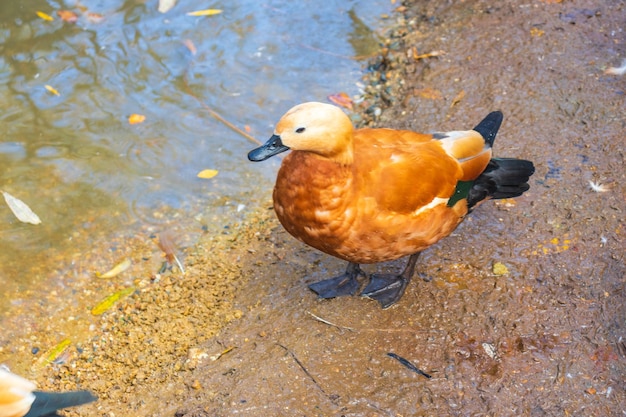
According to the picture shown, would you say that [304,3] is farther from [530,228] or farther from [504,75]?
[530,228]

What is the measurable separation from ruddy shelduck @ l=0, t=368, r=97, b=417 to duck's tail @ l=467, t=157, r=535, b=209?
2316 millimetres

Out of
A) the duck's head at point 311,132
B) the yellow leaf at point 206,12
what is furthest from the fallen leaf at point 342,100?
the duck's head at point 311,132

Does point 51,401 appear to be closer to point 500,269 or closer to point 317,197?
point 317,197

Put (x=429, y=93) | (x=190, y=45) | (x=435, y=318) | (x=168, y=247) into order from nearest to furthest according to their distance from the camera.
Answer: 1. (x=435, y=318)
2. (x=168, y=247)
3. (x=429, y=93)
4. (x=190, y=45)

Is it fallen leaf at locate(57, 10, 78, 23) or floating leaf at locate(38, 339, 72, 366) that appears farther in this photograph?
fallen leaf at locate(57, 10, 78, 23)

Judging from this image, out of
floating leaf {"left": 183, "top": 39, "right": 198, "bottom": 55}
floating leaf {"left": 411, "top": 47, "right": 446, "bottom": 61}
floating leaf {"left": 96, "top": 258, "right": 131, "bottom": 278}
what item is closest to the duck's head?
floating leaf {"left": 96, "top": 258, "right": 131, "bottom": 278}

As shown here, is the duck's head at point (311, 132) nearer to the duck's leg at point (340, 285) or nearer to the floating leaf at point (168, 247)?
the duck's leg at point (340, 285)

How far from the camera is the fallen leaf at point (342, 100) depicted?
582cm

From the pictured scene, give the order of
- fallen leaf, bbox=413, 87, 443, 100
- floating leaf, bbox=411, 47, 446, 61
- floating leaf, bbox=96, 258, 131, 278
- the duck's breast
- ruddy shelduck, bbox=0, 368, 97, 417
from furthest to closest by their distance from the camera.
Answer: floating leaf, bbox=411, 47, 446, 61
fallen leaf, bbox=413, 87, 443, 100
floating leaf, bbox=96, 258, 131, 278
the duck's breast
ruddy shelduck, bbox=0, 368, 97, 417

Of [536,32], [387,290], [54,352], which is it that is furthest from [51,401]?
[536,32]

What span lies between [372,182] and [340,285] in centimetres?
88

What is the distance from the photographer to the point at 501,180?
381 centimetres

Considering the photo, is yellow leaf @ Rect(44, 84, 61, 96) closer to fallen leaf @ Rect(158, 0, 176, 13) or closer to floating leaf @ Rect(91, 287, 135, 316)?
fallen leaf @ Rect(158, 0, 176, 13)

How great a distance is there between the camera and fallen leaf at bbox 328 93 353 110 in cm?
582
